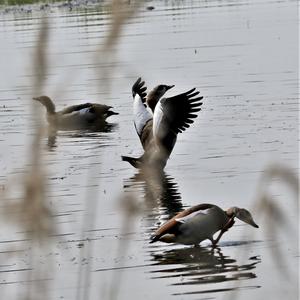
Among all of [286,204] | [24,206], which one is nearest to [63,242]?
[286,204]

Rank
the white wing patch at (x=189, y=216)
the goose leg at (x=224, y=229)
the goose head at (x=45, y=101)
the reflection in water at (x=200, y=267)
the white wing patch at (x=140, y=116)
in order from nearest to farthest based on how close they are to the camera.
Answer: the goose head at (x=45, y=101)
the reflection in water at (x=200, y=267)
the white wing patch at (x=189, y=216)
the goose leg at (x=224, y=229)
the white wing patch at (x=140, y=116)

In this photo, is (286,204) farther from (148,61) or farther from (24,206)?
(148,61)

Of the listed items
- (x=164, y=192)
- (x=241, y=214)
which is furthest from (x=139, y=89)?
(x=241, y=214)

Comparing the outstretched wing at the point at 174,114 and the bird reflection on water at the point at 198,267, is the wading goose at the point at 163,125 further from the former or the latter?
the bird reflection on water at the point at 198,267

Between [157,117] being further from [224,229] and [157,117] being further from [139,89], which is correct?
[224,229]

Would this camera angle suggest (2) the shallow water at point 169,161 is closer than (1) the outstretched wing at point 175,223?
Yes

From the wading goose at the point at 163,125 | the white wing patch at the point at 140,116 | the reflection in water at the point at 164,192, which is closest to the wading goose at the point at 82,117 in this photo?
the white wing patch at the point at 140,116

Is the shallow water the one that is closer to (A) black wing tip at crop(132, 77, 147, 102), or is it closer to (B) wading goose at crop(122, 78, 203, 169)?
(B) wading goose at crop(122, 78, 203, 169)

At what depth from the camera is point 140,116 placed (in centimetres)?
1352

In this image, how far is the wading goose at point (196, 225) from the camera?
848 cm

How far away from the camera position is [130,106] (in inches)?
727

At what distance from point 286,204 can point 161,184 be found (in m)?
2.11

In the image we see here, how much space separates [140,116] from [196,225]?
16.7 feet

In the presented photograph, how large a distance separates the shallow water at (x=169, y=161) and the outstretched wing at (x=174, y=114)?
1.50 ft
